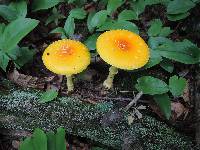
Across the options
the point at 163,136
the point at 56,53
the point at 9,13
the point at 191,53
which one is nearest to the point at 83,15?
the point at 9,13

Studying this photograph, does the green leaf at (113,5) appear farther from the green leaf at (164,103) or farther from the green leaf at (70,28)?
the green leaf at (164,103)

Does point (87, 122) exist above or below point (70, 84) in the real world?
below

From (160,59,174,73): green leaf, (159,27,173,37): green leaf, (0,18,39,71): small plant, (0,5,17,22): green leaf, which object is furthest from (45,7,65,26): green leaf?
(160,59,174,73): green leaf

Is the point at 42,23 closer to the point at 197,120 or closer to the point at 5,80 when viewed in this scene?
the point at 5,80

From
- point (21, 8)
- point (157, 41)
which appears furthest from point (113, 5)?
point (21, 8)

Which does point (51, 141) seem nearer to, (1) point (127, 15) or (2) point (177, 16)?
(1) point (127, 15)

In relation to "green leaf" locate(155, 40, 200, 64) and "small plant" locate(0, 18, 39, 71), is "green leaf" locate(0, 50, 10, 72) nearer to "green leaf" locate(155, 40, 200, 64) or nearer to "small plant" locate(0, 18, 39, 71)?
"small plant" locate(0, 18, 39, 71)
